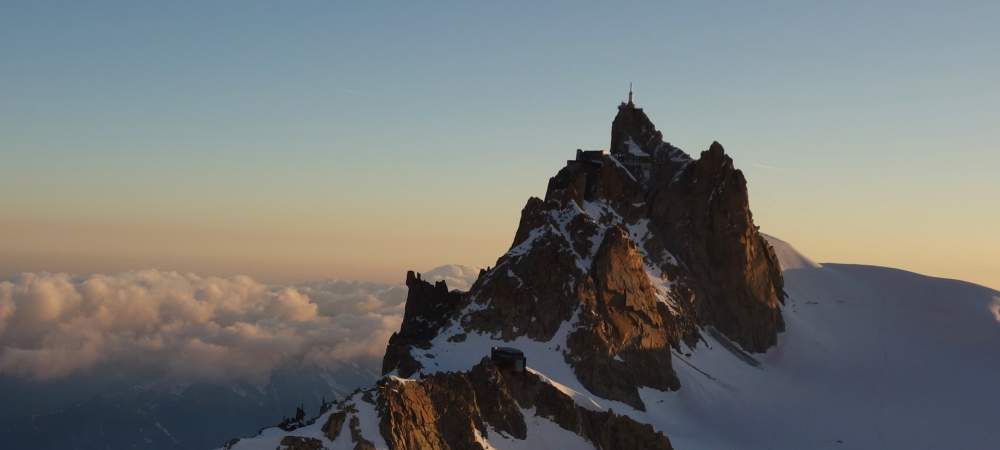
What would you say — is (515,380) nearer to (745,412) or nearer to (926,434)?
(745,412)

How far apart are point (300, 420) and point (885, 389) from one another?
12658 centimetres

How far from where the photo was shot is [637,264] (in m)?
185

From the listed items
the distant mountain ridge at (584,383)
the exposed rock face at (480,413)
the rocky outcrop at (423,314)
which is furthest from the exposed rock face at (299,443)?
the rocky outcrop at (423,314)

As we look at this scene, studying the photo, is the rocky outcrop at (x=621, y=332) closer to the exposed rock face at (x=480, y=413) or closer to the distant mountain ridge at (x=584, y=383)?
the distant mountain ridge at (x=584, y=383)

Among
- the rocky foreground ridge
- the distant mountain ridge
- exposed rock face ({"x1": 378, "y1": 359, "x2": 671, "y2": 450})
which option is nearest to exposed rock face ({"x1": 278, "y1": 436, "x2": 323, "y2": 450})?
the rocky foreground ridge

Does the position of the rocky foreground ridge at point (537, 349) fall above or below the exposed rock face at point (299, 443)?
above

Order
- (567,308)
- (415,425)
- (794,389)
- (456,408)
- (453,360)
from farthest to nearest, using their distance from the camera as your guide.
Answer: (794,389) < (567,308) < (453,360) < (456,408) < (415,425)

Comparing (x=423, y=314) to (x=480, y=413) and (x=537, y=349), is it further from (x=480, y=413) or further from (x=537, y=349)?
(x=480, y=413)

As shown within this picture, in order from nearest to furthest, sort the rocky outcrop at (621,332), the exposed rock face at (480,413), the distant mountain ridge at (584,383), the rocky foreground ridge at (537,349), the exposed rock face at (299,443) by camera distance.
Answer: the exposed rock face at (299,443) → the exposed rock face at (480,413) → the rocky foreground ridge at (537,349) → the distant mountain ridge at (584,383) → the rocky outcrop at (621,332)

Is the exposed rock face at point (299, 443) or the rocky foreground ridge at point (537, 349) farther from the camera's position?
the rocky foreground ridge at point (537, 349)

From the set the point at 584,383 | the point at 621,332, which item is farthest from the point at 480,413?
the point at 621,332

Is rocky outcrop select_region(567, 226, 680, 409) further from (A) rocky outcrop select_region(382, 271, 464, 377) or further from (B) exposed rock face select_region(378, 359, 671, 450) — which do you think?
(A) rocky outcrop select_region(382, 271, 464, 377)

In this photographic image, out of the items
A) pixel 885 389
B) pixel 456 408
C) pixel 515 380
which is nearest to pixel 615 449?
pixel 515 380

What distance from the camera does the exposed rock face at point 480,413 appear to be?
395 feet
